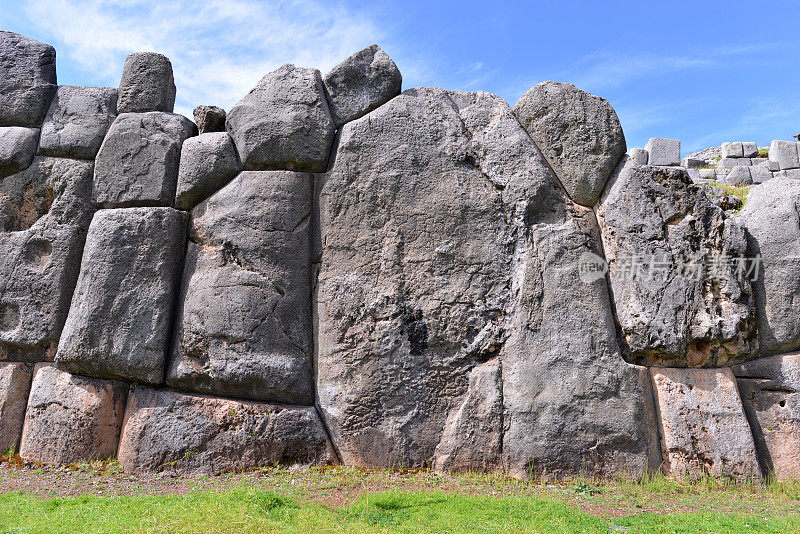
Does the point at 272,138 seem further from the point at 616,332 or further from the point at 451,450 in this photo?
the point at 616,332

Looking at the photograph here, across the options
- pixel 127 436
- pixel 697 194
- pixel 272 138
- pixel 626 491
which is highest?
pixel 272 138

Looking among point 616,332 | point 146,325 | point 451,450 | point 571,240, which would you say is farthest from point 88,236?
point 616,332

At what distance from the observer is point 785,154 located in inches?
764

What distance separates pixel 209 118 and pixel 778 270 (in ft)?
22.9

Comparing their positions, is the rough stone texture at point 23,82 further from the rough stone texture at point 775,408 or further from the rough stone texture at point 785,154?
the rough stone texture at point 785,154

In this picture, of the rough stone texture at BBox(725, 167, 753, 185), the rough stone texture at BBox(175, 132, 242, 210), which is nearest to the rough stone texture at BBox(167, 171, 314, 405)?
the rough stone texture at BBox(175, 132, 242, 210)

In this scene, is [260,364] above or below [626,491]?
above

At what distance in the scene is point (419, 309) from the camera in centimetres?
648

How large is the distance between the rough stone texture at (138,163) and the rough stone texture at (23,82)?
120 cm

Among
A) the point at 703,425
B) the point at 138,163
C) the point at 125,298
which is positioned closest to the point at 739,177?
the point at 703,425

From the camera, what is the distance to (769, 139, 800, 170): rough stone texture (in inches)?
760

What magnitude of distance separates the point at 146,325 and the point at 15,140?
3.09 meters

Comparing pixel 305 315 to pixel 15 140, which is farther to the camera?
pixel 15 140

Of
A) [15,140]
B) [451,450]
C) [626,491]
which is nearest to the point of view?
[626,491]
